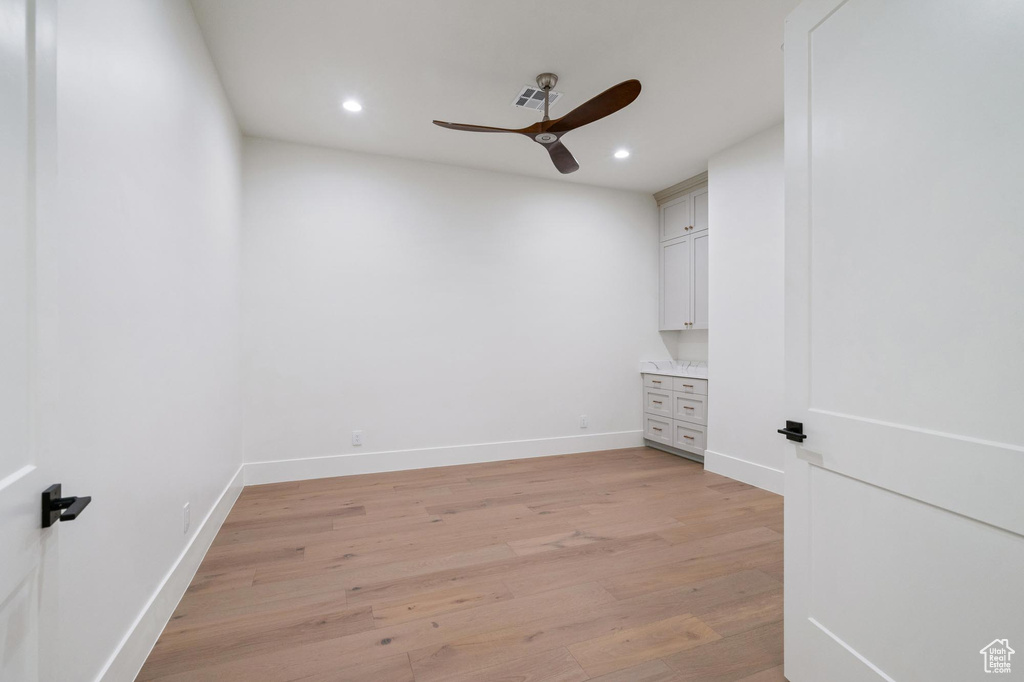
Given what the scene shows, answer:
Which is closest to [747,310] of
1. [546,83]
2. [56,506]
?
[546,83]

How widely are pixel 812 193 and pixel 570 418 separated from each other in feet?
11.6

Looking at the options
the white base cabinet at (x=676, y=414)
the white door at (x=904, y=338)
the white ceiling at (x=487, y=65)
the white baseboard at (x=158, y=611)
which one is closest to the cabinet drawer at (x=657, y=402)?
the white base cabinet at (x=676, y=414)

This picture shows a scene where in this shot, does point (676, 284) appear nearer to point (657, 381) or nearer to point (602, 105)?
point (657, 381)

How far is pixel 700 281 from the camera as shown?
4484mm

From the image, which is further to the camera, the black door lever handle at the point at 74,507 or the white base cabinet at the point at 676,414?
the white base cabinet at the point at 676,414

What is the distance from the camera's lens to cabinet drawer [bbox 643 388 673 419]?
465 centimetres

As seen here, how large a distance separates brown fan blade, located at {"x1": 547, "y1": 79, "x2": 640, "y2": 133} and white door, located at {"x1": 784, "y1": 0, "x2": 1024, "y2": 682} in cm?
75

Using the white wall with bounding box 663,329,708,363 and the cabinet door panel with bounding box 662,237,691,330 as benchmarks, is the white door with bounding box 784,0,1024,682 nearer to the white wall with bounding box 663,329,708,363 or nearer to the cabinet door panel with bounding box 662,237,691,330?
the cabinet door panel with bounding box 662,237,691,330

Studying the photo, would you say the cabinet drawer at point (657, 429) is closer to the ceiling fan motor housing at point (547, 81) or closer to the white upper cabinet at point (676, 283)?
the white upper cabinet at point (676, 283)

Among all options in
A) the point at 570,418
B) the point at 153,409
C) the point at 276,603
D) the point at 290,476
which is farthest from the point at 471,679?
the point at 570,418

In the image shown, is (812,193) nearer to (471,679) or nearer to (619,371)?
(471,679)

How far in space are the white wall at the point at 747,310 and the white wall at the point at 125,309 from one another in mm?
3918

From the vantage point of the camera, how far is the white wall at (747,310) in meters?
3.48

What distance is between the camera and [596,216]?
16.0 ft
